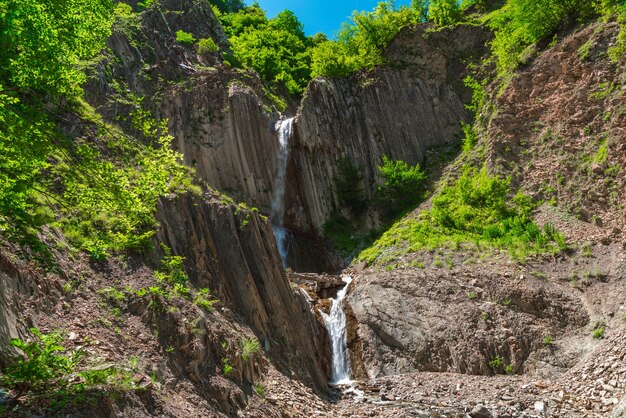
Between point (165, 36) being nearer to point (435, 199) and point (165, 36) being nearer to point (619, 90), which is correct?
point (435, 199)

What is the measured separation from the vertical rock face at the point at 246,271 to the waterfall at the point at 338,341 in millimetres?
855

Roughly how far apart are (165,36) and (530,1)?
27.0 m

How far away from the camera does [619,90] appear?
2361 cm

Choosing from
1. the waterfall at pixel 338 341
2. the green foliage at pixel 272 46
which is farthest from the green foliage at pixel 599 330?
the green foliage at pixel 272 46

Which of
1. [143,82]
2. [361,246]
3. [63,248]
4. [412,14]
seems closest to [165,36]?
[143,82]

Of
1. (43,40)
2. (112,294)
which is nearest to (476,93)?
(112,294)

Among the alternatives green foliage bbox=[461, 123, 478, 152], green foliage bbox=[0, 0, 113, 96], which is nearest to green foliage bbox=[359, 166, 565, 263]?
green foliage bbox=[461, 123, 478, 152]

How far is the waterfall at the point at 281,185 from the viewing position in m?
31.8

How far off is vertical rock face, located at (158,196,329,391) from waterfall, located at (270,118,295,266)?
44.9 ft

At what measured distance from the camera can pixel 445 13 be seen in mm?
39250

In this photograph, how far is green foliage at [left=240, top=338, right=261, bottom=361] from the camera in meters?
11.9

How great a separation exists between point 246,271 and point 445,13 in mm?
32260

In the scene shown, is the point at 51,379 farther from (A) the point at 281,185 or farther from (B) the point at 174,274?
(A) the point at 281,185

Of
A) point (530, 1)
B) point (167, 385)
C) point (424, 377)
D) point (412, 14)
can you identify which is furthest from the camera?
point (412, 14)
